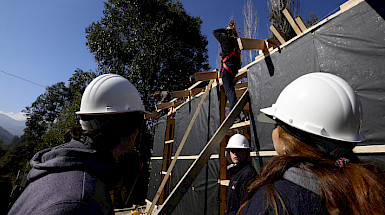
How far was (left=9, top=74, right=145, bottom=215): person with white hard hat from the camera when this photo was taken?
0.89 metres

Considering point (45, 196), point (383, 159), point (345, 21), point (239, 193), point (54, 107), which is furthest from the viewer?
point (54, 107)

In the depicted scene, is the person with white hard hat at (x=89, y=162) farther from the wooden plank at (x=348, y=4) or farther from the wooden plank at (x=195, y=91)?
the wooden plank at (x=195, y=91)

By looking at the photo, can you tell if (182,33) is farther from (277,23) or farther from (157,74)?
(277,23)

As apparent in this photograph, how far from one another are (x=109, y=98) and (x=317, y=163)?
1.61 metres

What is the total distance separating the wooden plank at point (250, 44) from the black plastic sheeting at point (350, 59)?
40cm

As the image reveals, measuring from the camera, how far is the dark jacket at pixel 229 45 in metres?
4.33

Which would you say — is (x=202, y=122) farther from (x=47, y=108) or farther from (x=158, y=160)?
(x=47, y=108)

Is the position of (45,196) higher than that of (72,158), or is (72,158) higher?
(72,158)

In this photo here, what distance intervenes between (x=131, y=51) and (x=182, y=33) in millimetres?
3875

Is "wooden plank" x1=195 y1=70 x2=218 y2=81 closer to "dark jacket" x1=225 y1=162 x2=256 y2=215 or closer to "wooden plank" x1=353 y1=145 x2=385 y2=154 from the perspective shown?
"dark jacket" x1=225 y1=162 x2=256 y2=215

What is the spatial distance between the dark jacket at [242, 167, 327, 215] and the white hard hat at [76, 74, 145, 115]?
1.24 meters

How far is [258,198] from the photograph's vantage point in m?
0.98

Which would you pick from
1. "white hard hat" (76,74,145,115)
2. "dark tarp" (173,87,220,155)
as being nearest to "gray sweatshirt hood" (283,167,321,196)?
"white hard hat" (76,74,145,115)

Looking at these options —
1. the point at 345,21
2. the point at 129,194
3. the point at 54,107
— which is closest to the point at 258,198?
the point at 345,21
